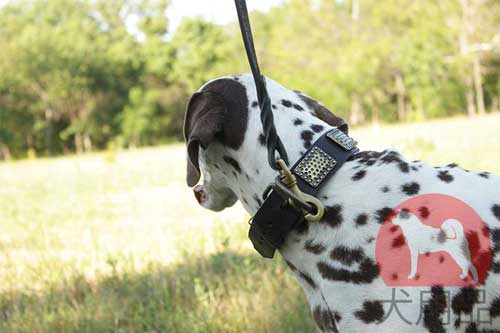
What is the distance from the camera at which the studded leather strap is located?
2.15 m

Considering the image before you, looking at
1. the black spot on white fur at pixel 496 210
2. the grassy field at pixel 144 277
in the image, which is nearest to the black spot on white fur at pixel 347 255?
the black spot on white fur at pixel 496 210

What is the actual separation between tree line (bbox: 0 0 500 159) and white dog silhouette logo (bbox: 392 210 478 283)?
141 ft

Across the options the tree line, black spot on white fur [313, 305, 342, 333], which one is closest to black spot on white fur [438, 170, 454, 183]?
black spot on white fur [313, 305, 342, 333]

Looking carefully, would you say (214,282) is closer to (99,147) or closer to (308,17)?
(308,17)

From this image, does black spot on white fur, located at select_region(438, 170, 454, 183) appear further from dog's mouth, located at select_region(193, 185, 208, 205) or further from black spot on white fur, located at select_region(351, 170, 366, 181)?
dog's mouth, located at select_region(193, 185, 208, 205)

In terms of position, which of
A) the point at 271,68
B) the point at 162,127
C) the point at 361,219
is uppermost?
the point at 361,219

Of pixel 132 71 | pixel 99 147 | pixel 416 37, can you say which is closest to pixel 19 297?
pixel 416 37

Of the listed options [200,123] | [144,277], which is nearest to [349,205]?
[200,123]

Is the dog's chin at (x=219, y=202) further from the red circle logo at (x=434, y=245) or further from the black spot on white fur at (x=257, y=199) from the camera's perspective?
the red circle logo at (x=434, y=245)

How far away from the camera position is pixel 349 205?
2.15 meters

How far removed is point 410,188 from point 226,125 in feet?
2.50

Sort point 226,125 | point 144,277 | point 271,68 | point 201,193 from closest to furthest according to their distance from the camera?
point 226,125 → point 201,193 → point 144,277 → point 271,68

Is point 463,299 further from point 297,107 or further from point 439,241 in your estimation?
point 297,107

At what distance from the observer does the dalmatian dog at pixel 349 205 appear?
79.0 inches
